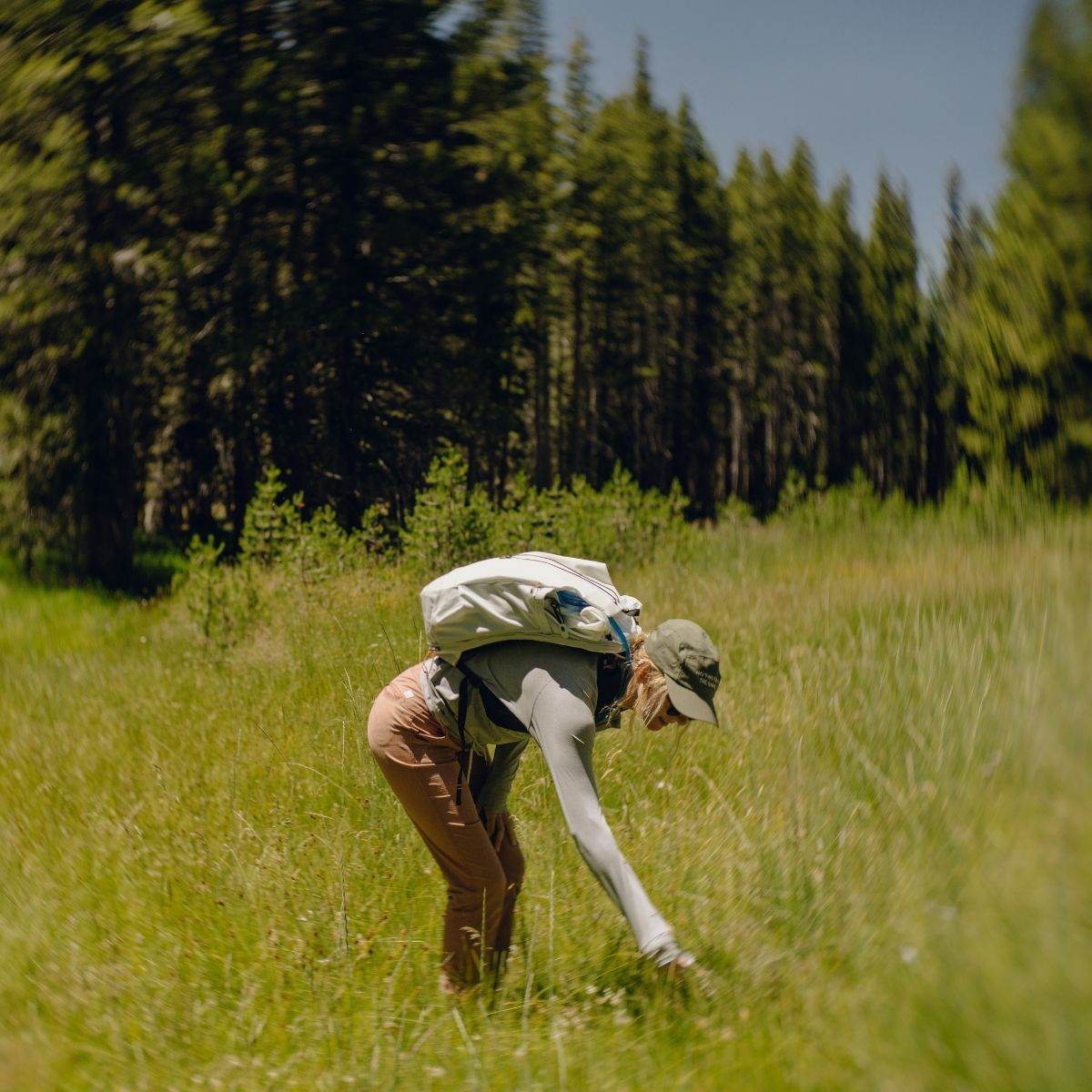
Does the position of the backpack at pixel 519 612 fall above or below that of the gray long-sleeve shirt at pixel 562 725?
above

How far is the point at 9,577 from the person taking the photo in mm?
11430

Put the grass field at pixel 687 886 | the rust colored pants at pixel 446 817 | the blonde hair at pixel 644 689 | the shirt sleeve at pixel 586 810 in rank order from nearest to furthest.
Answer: the grass field at pixel 687 886 → the shirt sleeve at pixel 586 810 → the blonde hair at pixel 644 689 → the rust colored pants at pixel 446 817

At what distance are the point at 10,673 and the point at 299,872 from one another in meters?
5.44

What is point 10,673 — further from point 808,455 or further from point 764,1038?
point 808,455

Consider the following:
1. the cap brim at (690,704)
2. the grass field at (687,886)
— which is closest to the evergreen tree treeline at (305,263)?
the grass field at (687,886)

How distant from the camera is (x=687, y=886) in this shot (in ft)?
11.1

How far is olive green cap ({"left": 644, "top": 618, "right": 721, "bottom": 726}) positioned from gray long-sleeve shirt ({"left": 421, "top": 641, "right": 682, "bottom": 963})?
221 millimetres

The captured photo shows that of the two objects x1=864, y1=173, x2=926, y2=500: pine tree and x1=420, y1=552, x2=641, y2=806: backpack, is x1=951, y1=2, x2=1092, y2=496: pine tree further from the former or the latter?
x1=864, y1=173, x2=926, y2=500: pine tree

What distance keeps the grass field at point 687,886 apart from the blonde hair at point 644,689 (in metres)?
0.58

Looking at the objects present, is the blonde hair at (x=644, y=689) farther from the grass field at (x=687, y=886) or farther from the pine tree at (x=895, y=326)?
the pine tree at (x=895, y=326)

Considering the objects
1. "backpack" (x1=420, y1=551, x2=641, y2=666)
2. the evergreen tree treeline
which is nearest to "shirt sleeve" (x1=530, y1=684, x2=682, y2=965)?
"backpack" (x1=420, y1=551, x2=641, y2=666)

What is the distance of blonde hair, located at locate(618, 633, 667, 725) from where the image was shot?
2.93 metres

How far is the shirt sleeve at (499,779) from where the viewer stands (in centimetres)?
346

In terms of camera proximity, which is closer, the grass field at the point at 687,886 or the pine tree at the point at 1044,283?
the grass field at the point at 687,886
